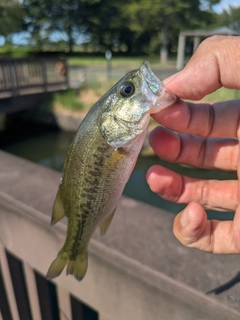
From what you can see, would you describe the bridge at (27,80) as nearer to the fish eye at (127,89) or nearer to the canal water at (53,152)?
the canal water at (53,152)

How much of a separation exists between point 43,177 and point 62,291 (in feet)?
2.01

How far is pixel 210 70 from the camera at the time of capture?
105 cm

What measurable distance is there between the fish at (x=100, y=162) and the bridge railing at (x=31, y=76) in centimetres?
A: 940

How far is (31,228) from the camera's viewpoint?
1.37 metres

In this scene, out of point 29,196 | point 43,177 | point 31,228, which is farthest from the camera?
point 43,177

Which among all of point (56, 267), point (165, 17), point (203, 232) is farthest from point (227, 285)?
point (165, 17)

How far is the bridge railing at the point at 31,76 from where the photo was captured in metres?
9.83

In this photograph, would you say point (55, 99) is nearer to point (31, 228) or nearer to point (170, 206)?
point (170, 206)

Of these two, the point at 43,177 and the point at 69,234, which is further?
the point at 43,177

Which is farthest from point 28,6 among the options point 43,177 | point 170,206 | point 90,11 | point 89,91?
point 43,177

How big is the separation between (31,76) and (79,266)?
10.9 meters

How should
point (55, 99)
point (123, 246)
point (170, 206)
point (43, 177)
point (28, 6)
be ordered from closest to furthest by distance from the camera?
point (123, 246)
point (43, 177)
point (170, 206)
point (55, 99)
point (28, 6)

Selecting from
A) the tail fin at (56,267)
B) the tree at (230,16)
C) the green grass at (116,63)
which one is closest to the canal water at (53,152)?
the tail fin at (56,267)

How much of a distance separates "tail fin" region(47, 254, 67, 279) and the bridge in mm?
9511
